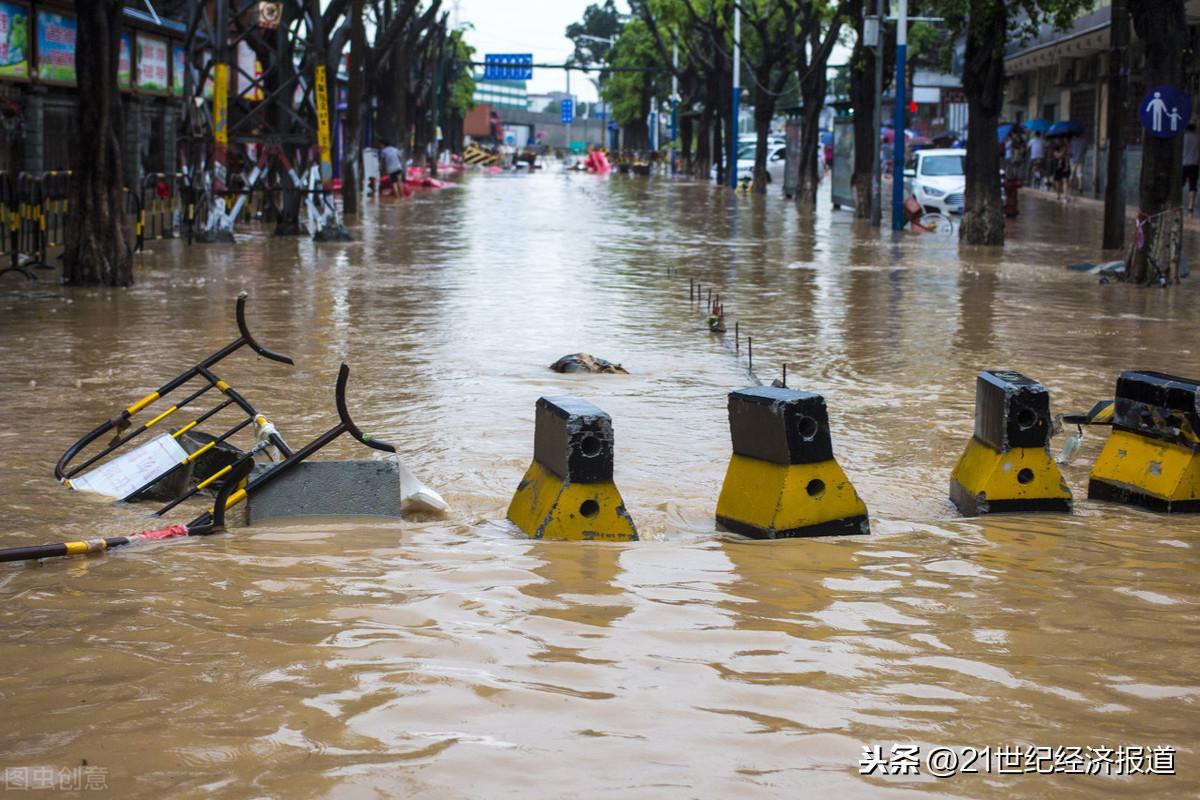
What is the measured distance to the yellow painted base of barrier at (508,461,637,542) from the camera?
22.5 ft

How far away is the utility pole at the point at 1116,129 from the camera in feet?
77.4

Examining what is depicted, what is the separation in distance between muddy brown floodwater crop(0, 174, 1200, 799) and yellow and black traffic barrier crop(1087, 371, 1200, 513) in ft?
0.49

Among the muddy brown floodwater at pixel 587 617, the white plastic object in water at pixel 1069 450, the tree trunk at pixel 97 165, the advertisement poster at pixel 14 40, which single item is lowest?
the muddy brown floodwater at pixel 587 617

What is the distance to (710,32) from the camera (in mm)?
57812

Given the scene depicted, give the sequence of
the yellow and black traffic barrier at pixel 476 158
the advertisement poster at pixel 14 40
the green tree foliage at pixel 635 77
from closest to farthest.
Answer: the advertisement poster at pixel 14 40 → the green tree foliage at pixel 635 77 → the yellow and black traffic barrier at pixel 476 158

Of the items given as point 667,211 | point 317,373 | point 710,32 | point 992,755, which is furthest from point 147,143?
point 992,755

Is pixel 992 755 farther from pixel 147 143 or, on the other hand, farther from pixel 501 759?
pixel 147 143

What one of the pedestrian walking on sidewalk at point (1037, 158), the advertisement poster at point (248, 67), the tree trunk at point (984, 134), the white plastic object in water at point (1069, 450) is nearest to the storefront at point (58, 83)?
the advertisement poster at point (248, 67)

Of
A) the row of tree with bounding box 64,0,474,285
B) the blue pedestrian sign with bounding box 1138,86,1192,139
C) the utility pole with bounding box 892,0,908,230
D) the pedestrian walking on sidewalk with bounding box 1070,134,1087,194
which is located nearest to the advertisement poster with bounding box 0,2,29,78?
the row of tree with bounding box 64,0,474,285

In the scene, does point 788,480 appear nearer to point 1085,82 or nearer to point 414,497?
point 414,497

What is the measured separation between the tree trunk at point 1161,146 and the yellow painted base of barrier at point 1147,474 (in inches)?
458

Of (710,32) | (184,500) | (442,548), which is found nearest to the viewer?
(442,548)

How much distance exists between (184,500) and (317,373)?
4.33m

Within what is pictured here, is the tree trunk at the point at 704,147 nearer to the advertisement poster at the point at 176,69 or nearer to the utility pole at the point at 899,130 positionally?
the advertisement poster at the point at 176,69
